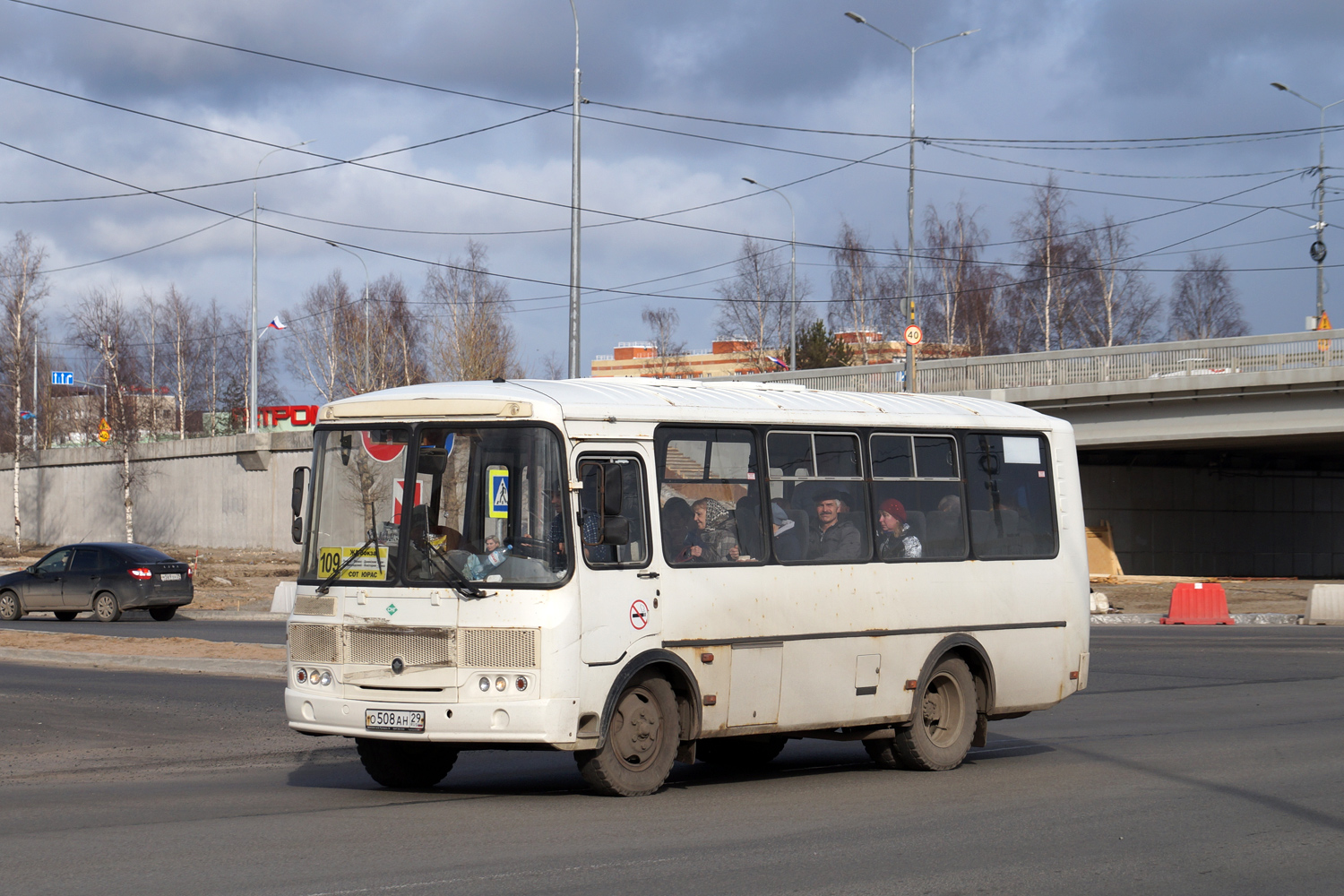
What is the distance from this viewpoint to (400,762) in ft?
31.5

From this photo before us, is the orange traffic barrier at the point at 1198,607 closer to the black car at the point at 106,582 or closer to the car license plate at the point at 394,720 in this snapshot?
the black car at the point at 106,582

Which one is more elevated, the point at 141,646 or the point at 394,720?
the point at 394,720

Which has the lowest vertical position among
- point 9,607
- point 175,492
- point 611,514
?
point 9,607

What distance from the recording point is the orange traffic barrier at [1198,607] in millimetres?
28797

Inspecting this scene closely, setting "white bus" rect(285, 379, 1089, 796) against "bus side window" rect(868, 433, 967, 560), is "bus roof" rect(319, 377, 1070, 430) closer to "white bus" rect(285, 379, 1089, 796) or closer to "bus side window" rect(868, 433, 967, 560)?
"white bus" rect(285, 379, 1089, 796)

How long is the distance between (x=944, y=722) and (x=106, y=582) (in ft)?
69.9

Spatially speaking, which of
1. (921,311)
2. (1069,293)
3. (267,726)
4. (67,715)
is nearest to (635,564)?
(267,726)

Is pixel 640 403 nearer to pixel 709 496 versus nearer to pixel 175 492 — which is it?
pixel 709 496

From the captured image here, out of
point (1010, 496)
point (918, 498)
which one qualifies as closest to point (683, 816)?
point (918, 498)

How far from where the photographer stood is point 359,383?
77.3m

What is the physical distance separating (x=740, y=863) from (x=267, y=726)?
7.17 metres

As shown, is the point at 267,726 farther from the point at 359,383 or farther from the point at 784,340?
the point at 784,340

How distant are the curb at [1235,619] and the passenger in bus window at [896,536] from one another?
1971cm

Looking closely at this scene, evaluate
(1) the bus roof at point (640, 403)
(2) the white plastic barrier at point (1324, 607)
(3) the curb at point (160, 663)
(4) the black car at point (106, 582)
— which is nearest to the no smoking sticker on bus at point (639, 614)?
(1) the bus roof at point (640, 403)
